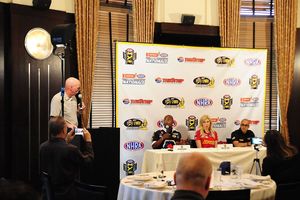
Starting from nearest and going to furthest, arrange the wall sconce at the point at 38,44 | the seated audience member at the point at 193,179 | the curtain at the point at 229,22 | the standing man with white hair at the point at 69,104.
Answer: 1. the seated audience member at the point at 193,179
2. the standing man with white hair at the point at 69,104
3. the wall sconce at the point at 38,44
4. the curtain at the point at 229,22

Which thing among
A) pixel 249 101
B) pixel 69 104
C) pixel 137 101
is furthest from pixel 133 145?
pixel 249 101

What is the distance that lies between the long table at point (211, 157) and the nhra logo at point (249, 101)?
125 centimetres

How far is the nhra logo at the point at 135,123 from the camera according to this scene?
7258 mm

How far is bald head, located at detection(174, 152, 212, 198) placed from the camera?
2.46 meters

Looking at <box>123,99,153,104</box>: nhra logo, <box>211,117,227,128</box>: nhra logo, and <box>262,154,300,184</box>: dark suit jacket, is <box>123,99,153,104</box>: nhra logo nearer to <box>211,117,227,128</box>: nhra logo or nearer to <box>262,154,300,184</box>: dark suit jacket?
<box>211,117,227,128</box>: nhra logo

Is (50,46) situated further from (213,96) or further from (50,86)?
(213,96)

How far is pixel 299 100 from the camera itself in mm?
8836

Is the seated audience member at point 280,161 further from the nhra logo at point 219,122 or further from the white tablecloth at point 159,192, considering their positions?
the nhra logo at point 219,122

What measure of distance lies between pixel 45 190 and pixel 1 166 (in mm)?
2419

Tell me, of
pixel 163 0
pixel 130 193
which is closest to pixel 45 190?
pixel 130 193

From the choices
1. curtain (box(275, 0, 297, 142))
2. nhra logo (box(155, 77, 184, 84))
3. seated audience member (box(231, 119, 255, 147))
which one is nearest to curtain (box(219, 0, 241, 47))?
curtain (box(275, 0, 297, 142))

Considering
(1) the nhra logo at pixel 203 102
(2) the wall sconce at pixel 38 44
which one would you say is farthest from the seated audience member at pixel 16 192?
(1) the nhra logo at pixel 203 102

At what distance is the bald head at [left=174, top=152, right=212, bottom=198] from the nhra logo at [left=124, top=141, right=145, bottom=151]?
15.5 feet

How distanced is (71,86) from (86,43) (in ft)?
4.48
